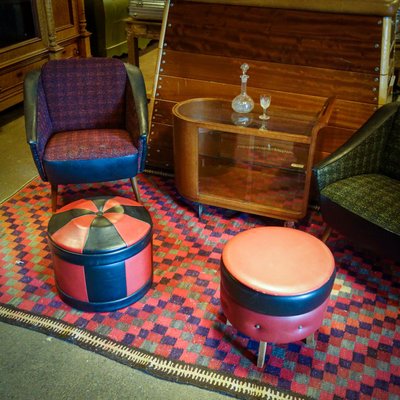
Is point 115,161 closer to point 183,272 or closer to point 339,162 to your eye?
point 183,272

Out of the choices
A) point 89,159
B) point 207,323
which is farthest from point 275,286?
point 89,159

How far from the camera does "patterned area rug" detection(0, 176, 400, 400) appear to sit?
1757mm

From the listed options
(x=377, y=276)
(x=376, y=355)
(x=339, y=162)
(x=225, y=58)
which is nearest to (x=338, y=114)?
(x=339, y=162)

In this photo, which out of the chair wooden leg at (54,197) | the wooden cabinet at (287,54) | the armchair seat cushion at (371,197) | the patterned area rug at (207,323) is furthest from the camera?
the chair wooden leg at (54,197)

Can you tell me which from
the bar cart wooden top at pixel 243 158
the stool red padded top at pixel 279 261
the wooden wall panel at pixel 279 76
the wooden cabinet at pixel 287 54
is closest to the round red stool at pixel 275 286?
the stool red padded top at pixel 279 261

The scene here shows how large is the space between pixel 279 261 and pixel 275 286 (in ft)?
0.44

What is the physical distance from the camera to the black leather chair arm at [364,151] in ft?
7.49

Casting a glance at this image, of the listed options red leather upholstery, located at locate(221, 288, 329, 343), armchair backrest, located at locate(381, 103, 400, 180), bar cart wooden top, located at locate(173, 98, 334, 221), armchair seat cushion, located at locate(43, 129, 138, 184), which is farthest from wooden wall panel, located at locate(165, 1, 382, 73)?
red leather upholstery, located at locate(221, 288, 329, 343)

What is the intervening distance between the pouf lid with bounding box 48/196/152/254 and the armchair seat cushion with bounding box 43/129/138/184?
43cm

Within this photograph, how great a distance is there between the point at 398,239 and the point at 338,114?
0.94 meters

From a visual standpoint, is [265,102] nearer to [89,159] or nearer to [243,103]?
[243,103]

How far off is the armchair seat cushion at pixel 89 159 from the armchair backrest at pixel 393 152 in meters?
1.32

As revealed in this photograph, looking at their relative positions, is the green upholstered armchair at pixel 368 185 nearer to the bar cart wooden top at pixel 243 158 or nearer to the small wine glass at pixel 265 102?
the bar cart wooden top at pixel 243 158

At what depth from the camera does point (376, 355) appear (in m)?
1.87
